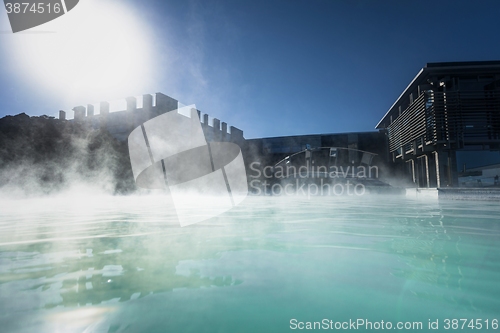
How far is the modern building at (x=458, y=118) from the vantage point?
8.27 metres

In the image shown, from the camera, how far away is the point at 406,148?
11008mm

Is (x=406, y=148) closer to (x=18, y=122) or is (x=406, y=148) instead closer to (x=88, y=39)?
(x=88, y=39)

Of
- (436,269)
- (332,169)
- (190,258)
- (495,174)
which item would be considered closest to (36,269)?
(190,258)
